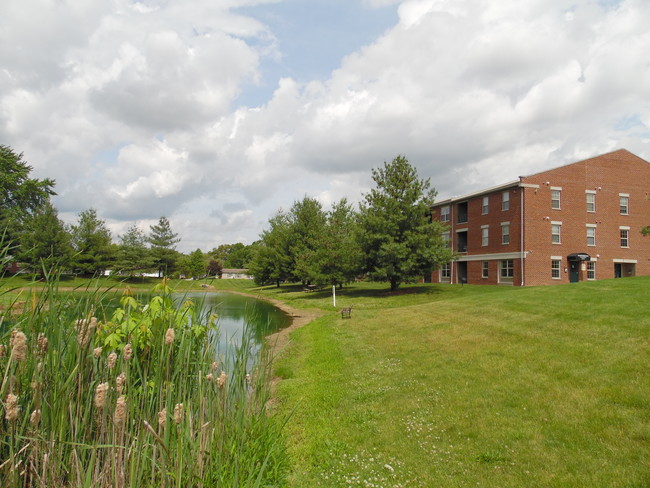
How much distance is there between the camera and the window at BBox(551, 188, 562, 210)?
35.5 m

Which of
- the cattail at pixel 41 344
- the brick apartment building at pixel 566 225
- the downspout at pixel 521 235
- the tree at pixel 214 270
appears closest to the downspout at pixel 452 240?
the brick apartment building at pixel 566 225

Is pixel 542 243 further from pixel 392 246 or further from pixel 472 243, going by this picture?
pixel 392 246

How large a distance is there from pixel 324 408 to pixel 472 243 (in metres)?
36.0

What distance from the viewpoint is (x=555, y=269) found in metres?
35.2

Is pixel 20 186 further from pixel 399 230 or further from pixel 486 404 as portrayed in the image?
pixel 486 404

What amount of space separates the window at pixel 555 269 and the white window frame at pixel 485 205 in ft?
24.5

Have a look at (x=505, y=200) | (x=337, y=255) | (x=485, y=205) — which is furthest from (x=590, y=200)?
(x=337, y=255)

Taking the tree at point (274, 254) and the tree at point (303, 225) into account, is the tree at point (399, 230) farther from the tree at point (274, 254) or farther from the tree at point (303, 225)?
the tree at point (274, 254)

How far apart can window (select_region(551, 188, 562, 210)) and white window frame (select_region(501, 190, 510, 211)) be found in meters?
3.72

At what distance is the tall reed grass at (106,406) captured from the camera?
2.64m

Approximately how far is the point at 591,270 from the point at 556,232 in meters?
5.03

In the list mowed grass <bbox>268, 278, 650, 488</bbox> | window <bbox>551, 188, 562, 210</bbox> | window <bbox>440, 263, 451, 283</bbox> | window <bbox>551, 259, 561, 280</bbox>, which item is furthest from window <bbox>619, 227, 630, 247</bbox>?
mowed grass <bbox>268, 278, 650, 488</bbox>

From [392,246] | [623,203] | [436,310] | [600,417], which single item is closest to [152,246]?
[392,246]

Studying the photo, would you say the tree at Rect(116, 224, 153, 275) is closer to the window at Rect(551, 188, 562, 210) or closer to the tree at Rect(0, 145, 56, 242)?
the tree at Rect(0, 145, 56, 242)
